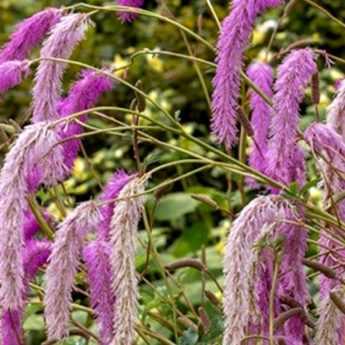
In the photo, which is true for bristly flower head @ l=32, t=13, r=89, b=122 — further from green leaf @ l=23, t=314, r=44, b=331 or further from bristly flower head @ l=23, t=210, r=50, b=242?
green leaf @ l=23, t=314, r=44, b=331

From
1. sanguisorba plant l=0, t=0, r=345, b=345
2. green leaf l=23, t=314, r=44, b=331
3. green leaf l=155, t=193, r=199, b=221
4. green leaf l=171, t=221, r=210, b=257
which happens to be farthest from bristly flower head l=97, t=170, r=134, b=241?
green leaf l=155, t=193, r=199, b=221

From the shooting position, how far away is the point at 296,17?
17.2ft

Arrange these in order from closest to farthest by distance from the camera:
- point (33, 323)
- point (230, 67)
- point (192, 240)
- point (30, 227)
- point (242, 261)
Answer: point (242, 261)
point (230, 67)
point (30, 227)
point (33, 323)
point (192, 240)

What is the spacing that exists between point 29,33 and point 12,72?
10 cm

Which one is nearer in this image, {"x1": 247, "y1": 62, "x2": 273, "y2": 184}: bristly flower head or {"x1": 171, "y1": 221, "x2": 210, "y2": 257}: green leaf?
{"x1": 247, "y1": 62, "x2": 273, "y2": 184}: bristly flower head

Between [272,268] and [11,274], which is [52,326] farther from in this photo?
[272,268]

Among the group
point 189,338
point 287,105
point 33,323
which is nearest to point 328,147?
point 287,105

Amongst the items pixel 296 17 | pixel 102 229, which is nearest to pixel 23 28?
pixel 102 229

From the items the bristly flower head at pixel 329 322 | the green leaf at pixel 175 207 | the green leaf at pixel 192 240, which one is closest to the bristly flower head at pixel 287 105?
the bristly flower head at pixel 329 322

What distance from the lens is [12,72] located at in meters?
1.59

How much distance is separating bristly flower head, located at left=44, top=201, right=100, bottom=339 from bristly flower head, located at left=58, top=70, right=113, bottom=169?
248 mm

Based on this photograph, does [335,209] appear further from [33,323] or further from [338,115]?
[33,323]

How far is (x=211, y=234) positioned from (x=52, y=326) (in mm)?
2146

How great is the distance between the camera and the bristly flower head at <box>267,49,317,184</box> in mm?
1497
